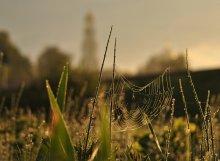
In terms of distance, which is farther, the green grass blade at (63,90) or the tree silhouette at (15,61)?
the tree silhouette at (15,61)

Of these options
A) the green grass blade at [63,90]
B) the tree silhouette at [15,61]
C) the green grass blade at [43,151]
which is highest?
the tree silhouette at [15,61]

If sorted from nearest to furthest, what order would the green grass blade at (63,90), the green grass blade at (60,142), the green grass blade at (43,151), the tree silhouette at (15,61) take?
the green grass blade at (60,142), the green grass blade at (63,90), the green grass blade at (43,151), the tree silhouette at (15,61)

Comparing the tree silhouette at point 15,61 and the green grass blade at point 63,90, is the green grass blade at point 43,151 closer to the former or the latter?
the green grass blade at point 63,90

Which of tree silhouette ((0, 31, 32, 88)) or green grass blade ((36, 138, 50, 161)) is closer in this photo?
green grass blade ((36, 138, 50, 161))

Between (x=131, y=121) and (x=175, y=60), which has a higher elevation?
(x=175, y=60)

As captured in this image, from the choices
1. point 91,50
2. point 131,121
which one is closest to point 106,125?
point 131,121

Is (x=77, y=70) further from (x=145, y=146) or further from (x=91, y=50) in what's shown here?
(x=91, y=50)

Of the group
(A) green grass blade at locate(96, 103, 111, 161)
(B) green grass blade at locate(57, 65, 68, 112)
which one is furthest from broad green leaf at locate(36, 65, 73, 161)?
(A) green grass blade at locate(96, 103, 111, 161)

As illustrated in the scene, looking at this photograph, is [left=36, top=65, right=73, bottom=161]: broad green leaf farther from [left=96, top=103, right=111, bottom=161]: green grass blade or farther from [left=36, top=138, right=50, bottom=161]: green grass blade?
[left=96, top=103, right=111, bottom=161]: green grass blade

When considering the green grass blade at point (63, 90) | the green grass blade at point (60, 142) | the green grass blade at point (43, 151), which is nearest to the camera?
the green grass blade at point (60, 142)

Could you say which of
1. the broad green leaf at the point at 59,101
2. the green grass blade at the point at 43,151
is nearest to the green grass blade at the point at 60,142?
the broad green leaf at the point at 59,101

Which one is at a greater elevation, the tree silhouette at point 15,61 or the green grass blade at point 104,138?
the tree silhouette at point 15,61
